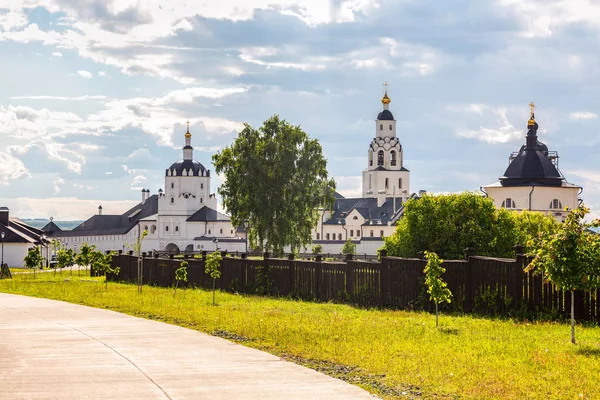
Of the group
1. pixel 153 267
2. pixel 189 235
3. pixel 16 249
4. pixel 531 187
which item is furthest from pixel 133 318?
pixel 189 235

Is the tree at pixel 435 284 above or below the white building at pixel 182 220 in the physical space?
below

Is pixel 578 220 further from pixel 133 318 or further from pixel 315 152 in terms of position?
pixel 315 152

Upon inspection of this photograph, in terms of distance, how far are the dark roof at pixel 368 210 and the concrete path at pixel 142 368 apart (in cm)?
13472

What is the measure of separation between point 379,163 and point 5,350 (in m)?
160

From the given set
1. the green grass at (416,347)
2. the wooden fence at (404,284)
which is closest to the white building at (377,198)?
the wooden fence at (404,284)

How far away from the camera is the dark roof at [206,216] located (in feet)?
513

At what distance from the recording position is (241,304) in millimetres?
25531

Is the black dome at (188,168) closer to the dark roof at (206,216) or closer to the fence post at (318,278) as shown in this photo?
the dark roof at (206,216)

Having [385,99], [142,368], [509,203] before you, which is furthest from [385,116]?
[142,368]

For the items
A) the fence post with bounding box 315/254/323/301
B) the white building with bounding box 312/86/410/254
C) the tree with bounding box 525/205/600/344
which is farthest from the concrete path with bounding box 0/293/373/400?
the white building with bounding box 312/86/410/254

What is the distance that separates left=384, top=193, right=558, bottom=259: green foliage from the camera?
3647 cm

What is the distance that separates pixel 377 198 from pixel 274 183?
94721 mm

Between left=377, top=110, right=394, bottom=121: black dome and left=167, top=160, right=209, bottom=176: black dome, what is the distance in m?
35.9

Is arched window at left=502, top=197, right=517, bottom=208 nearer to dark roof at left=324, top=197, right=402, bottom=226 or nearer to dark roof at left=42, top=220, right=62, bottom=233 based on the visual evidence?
dark roof at left=324, top=197, right=402, bottom=226
